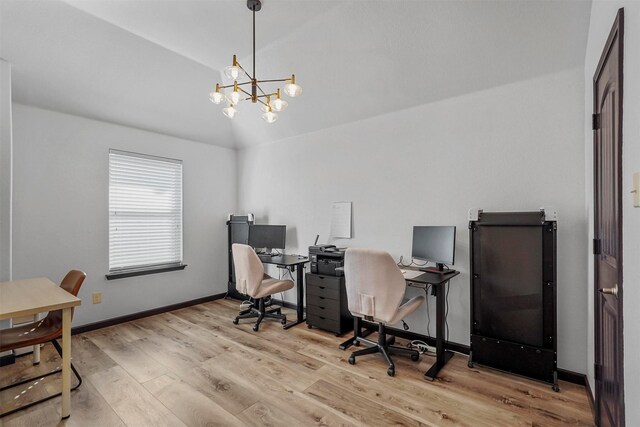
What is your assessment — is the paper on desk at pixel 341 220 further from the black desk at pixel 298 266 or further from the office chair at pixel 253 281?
the office chair at pixel 253 281

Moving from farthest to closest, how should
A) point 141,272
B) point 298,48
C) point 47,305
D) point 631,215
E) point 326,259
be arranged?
point 141,272 → point 326,259 → point 298,48 → point 47,305 → point 631,215

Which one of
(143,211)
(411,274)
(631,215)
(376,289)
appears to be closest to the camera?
(631,215)

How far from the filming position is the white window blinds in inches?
150

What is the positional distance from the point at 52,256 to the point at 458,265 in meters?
4.20

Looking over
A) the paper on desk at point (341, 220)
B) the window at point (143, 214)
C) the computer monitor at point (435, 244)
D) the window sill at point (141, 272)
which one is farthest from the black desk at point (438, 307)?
the window at point (143, 214)

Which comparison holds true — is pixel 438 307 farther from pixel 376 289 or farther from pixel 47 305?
pixel 47 305

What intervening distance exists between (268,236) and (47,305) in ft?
8.70

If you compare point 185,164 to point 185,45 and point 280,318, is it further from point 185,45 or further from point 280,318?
point 280,318

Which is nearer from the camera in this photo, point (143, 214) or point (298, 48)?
point (298, 48)

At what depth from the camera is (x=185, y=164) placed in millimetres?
4508

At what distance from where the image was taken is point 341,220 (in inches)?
152

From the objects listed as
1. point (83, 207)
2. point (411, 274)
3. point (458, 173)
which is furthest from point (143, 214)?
point (458, 173)

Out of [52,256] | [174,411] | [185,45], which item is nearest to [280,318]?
[174,411]

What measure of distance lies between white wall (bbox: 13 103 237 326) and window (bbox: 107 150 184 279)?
0.10 m
